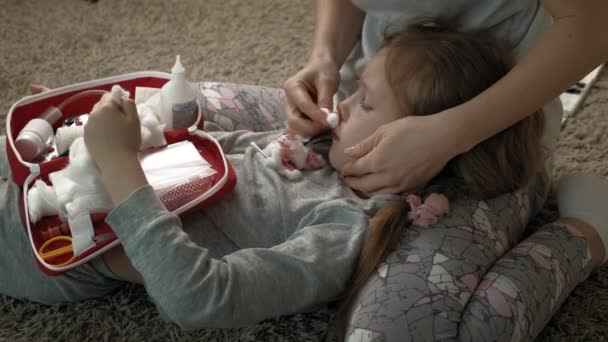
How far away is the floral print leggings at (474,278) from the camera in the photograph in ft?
2.86

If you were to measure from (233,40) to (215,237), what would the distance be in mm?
925

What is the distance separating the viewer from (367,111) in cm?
103

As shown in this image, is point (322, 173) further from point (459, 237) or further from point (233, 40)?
point (233, 40)

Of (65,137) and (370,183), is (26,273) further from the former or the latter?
(370,183)

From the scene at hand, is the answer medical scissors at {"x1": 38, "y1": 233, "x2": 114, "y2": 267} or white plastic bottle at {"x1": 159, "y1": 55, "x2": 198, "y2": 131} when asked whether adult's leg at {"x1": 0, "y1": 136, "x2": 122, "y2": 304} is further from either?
white plastic bottle at {"x1": 159, "y1": 55, "x2": 198, "y2": 131}

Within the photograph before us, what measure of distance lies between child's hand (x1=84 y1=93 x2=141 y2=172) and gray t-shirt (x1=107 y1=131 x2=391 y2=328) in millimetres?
64

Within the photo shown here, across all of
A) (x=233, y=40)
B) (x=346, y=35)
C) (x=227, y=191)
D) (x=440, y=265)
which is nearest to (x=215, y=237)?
(x=227, y=191)

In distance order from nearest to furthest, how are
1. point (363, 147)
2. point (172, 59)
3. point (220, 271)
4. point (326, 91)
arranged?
point (220, 271) → point (363, 147) → point (326, 91) → point (172, 59)

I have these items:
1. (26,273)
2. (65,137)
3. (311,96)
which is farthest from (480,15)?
(26,273)

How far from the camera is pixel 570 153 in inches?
56.7

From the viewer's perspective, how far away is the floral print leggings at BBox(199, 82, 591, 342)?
87 centimetres

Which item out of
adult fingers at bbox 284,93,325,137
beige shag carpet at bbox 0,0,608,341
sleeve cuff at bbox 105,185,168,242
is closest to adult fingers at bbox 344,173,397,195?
adult fingers at bbox 284,93,325,137

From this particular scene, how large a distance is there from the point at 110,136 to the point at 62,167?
0.14 metres

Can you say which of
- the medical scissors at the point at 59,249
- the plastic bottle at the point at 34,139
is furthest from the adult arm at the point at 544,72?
the plastic bottle at the point at 34,139
